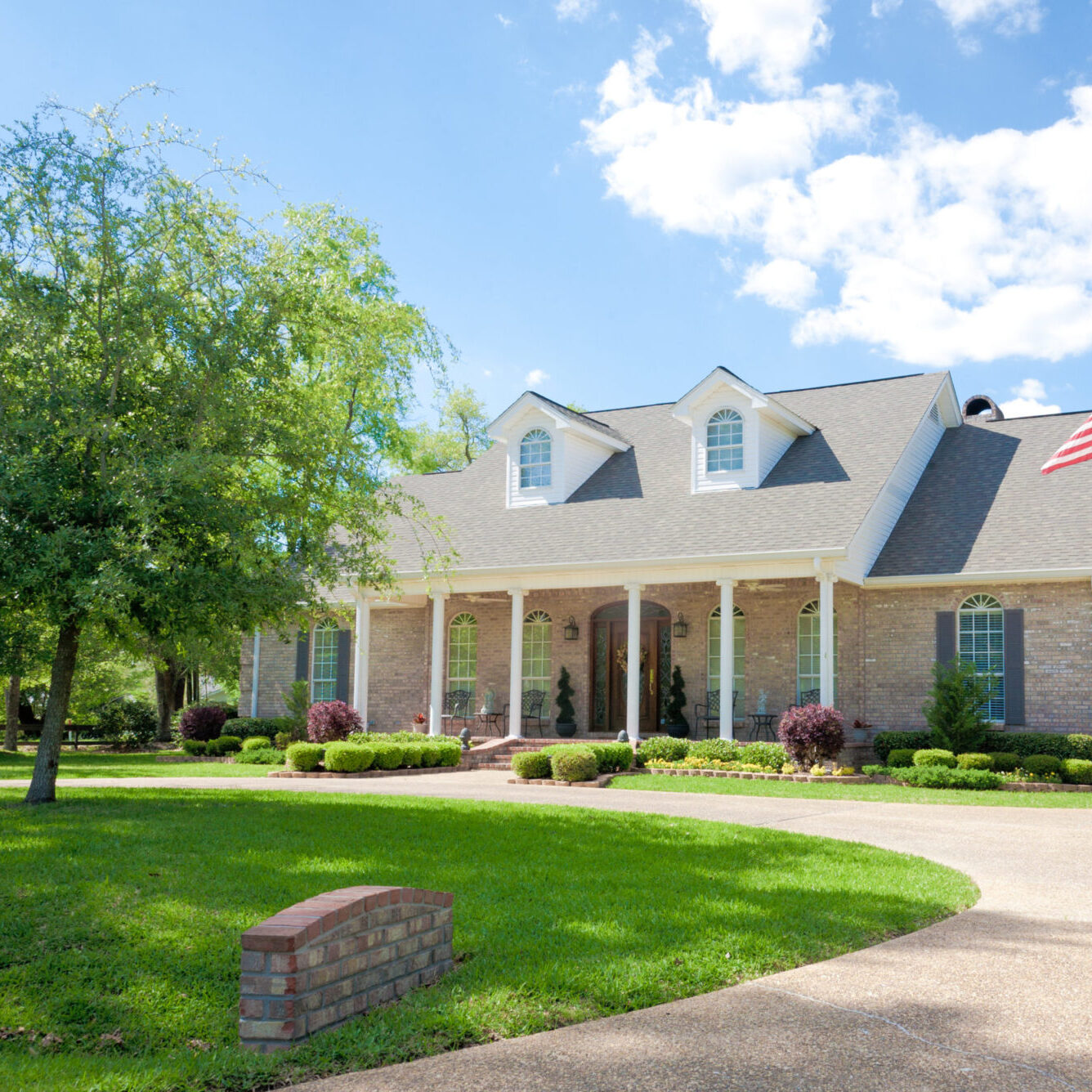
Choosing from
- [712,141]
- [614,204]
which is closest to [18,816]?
[712,141]

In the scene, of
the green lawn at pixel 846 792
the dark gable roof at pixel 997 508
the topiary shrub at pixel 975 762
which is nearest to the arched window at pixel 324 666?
the green lawn at pixel 846 792

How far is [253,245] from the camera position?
11.9 m

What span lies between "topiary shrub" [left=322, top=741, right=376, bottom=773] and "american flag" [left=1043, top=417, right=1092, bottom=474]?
447 inches

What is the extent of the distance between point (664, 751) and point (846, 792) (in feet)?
12.7

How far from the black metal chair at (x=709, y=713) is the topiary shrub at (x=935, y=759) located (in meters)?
4.55

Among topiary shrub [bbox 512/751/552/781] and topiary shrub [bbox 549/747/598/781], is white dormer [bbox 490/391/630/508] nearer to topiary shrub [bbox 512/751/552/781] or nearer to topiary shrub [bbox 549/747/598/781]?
topiary shrub [bbox 512/751/552/781]

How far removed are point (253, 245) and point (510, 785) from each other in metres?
8.80

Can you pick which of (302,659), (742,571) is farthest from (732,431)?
(302,659)

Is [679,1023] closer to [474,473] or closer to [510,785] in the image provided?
[510,785]

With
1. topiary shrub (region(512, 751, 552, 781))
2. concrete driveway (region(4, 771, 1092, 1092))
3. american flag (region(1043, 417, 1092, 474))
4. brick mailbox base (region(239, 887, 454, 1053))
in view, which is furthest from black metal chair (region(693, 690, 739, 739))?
brick mailbox base (region(239, 887, 454, 1053))

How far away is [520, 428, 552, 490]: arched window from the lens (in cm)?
2391

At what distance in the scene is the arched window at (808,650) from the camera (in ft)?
65.3

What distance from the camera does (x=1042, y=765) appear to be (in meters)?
16.0

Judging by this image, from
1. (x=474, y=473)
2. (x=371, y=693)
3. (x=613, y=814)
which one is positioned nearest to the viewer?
(x=613, y=814)
